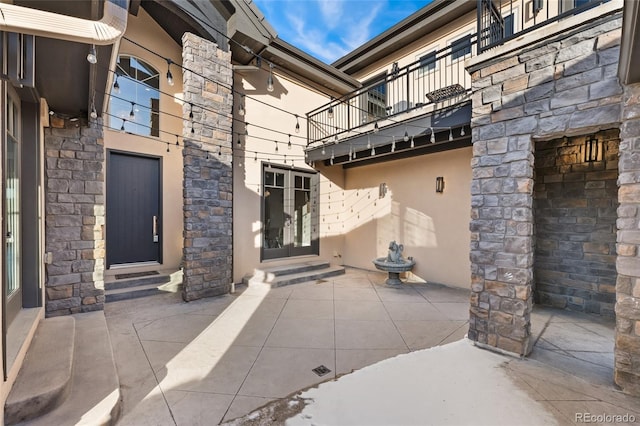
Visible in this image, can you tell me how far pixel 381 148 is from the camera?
5.64 m

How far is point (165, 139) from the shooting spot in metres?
5.61

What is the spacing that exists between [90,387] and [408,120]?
5069mm

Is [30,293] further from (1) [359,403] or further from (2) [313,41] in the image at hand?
(2) [313,41]

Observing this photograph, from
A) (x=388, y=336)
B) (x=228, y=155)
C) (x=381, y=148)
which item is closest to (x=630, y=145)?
(x=388, y=336)

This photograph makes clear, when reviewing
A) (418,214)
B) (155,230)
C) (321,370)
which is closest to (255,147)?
(155,230)

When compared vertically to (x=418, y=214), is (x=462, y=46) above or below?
above

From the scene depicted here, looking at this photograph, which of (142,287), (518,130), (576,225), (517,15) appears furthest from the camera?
(517,15)

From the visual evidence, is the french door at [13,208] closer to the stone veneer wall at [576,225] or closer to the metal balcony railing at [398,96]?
the metal balcony railing at [398,96]

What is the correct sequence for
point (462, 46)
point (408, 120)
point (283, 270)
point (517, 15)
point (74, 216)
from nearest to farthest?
point (74, 216)
point (462, 46)
point (408, 120)
point (517, 15)
point (283, 270)

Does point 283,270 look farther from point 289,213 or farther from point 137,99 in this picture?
point 137,99

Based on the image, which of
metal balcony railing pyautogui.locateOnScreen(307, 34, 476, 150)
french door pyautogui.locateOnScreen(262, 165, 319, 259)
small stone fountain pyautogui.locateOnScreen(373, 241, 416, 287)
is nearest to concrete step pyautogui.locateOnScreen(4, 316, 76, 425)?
french door pyautogui.locateOnScreen(262, 165, 319, 259)

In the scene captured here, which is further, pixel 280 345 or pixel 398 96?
pixel 398 96

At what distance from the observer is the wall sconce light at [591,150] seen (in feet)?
11.8

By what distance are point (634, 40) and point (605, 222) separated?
113 inches
